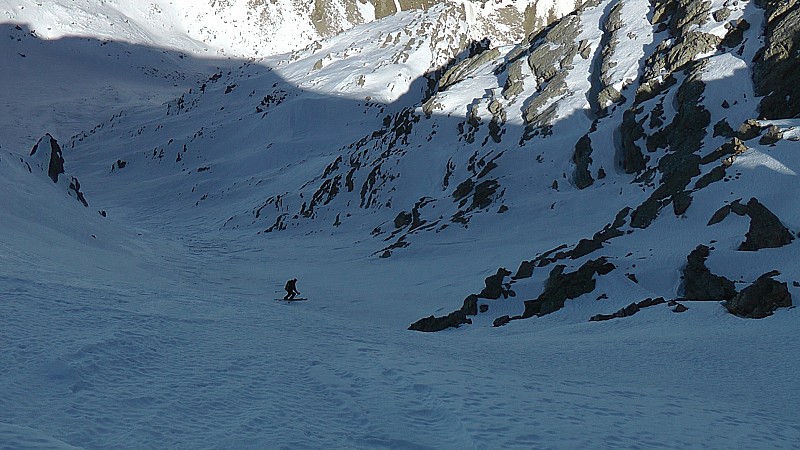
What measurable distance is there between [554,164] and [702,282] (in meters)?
16.2

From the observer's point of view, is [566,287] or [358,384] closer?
[358,384]

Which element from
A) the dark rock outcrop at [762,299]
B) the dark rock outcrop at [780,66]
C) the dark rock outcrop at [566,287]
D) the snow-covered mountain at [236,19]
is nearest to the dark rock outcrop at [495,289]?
the dark rock outcrop at [566,287]

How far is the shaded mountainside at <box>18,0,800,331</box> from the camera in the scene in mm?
13766

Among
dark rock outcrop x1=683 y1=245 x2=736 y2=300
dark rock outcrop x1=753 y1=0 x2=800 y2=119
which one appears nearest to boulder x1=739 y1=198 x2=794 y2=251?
dark rock outcrop x1=683 y1=245 x2=736 y2=300

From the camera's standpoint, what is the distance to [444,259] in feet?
77.2

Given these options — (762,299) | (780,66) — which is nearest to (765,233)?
(762,299)

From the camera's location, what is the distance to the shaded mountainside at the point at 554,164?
1377 cm

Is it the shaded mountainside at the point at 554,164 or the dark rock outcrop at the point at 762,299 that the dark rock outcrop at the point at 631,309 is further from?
the dark rock outcrop at the point at 762,299

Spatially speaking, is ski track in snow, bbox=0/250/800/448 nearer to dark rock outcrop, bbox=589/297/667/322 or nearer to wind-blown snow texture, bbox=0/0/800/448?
wind-blown snow texture, bbox=0/0/800/448

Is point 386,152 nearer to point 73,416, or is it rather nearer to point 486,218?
point 486,218

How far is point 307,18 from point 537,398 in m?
132

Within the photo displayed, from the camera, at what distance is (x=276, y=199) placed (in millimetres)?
40875

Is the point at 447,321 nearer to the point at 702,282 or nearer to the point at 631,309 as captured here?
the point at 631,309

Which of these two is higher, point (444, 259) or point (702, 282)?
point (444, 259)
